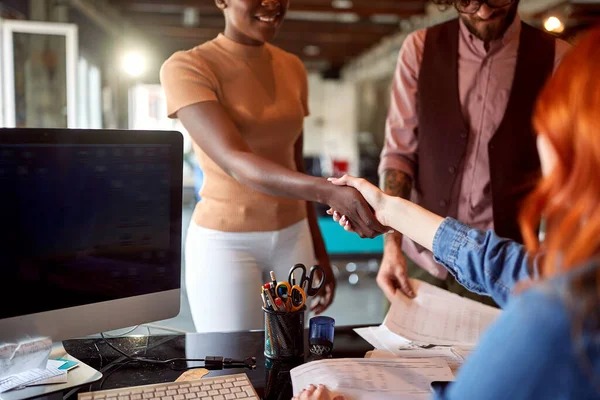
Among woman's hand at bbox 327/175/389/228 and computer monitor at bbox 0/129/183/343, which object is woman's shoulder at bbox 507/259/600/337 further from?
computer monitor at bbox 0/129/183/343

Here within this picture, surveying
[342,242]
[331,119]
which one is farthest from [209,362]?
[331,119]

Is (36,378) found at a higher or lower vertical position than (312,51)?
lower

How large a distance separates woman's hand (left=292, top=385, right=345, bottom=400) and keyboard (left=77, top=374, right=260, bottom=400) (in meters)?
0.09

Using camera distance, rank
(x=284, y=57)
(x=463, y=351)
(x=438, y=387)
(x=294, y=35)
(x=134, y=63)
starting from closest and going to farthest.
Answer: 1. (x=438, y=387)
2. (x=463, y=351)
3. (x=284, y=57)
4. (x=134, y=63)
5. (x=294, y=35)

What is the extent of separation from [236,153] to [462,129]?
0.71 m

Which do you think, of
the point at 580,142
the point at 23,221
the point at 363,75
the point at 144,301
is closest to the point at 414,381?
the point at 144,301

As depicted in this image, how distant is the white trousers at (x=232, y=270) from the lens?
1.64 meters

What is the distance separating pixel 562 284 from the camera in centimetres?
62

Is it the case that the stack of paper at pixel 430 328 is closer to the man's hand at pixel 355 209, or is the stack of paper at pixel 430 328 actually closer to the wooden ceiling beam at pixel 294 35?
the man's hand at pixel 355 209

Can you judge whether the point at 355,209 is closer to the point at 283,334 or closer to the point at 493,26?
the point at 283,334

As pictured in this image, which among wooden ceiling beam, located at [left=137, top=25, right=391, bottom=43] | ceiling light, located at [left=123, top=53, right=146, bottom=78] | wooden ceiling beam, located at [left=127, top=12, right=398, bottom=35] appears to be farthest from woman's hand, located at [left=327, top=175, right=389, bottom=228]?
wooden ceiling beam, located at [left=137, top=25, right=391, bottom=43]

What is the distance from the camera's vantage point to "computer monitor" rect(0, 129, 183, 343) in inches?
42.7

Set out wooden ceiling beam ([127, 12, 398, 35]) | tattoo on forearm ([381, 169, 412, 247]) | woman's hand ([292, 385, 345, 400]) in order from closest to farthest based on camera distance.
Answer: woman's hand ([292, 385, 345, 400]) < tattoo on forearm ([381, 169, 412, 247]) < wooden ceiling beam ([127, 12, 398, 35])

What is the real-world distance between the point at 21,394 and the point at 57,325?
0.13 m
